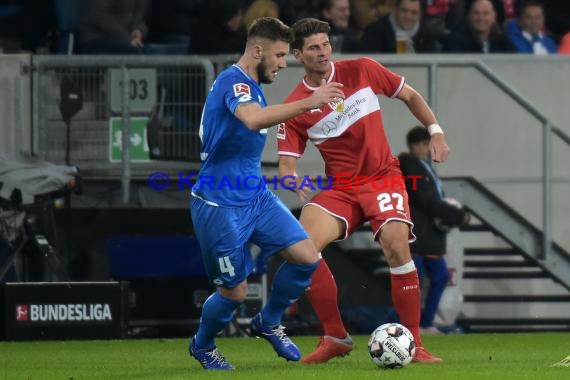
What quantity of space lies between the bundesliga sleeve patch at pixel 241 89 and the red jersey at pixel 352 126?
1512 mm

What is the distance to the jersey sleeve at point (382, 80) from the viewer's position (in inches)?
444

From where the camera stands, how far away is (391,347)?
32.8 feet

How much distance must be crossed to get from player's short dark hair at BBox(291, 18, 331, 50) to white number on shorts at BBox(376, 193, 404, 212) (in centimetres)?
117

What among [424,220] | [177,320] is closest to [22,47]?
[177,320]

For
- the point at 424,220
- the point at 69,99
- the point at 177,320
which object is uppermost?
the point at 69,99

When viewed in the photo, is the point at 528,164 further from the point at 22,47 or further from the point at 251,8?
the point at 22,47

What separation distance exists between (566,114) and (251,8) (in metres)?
3.57

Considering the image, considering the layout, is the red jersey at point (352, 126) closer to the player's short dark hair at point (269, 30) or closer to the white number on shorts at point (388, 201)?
the white number on shorts at point (388, 201)

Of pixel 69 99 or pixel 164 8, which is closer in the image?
pixel 69 99

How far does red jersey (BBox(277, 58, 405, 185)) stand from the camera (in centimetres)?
1135

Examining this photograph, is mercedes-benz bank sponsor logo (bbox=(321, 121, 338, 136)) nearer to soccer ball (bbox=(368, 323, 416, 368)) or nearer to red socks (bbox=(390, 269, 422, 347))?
red socks (bbox=(390, 269, 422, 347))

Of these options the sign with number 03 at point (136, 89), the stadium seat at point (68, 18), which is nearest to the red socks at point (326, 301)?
the sign with number 03 at point (136, 89)

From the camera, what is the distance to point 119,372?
34.6 feet

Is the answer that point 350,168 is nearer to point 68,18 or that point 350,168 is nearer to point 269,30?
point 269,30
